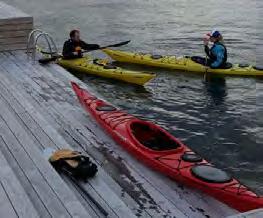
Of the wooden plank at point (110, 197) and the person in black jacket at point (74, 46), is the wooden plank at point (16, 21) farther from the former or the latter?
the wooden plank at point (110, 197)

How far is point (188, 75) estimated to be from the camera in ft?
50.3

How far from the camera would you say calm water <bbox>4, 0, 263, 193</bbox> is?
10.7 meters

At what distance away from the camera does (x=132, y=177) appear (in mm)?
6922

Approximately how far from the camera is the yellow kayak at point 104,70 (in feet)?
45.5

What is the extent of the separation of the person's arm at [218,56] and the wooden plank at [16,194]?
980cm

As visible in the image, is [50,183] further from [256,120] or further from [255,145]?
[256,120]

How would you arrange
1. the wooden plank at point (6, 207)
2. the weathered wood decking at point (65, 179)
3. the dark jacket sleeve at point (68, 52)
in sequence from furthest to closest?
1. the dark jacket sleeve at point (68, 52)
2. the weathered wood decking at point (65, 179)
3. the wooden plank at point (6, 207)

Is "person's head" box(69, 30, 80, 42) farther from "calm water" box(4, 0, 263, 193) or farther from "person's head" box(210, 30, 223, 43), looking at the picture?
"person's head" box(210, 30, 223, 43)

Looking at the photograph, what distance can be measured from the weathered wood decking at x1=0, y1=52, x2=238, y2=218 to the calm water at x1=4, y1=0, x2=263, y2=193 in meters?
2.78

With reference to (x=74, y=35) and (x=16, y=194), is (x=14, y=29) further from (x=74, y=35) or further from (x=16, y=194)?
(x=16, y=194)

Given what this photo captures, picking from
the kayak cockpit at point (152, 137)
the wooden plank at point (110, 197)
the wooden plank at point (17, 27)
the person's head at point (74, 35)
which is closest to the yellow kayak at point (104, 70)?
the person's head at point (74, 35)

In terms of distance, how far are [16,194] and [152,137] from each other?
314cm

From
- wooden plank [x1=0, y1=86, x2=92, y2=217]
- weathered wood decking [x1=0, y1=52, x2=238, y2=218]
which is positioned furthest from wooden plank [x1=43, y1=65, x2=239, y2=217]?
wooden plank [x1=0, y1=86, x2=92, y2=217]

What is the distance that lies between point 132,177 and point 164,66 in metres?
9.16
